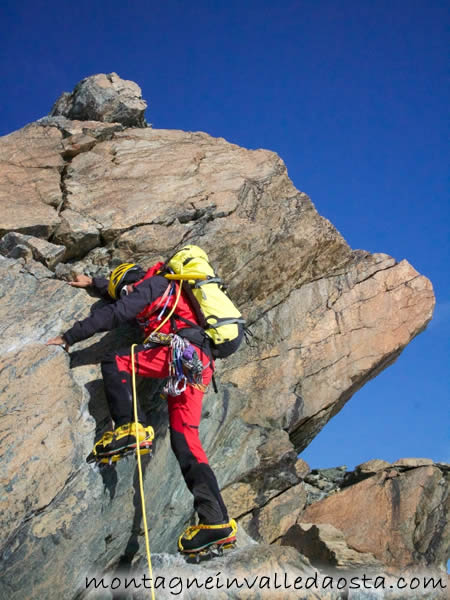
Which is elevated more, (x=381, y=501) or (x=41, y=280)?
(x=41, y=280)

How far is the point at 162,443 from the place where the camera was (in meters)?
Answer: 9.64

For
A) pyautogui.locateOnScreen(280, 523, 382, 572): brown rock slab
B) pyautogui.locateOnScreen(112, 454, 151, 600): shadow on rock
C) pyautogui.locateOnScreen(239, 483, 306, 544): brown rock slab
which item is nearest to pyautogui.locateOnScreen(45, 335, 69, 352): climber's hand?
pyautogui.locateOnScreen(112, 454, 151, 600): shadow on rock

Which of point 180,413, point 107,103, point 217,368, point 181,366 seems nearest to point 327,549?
point 217,368

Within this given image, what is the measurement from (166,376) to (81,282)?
99.1 inches

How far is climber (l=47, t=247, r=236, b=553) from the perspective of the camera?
Answer: 25.7ft

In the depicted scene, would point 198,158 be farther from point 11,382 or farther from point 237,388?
point 11,382

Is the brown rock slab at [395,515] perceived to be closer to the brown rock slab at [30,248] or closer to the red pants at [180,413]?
the red pants at [180,413]

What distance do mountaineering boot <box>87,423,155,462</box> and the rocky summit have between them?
0.44 meters

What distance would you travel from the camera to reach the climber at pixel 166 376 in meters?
7.84

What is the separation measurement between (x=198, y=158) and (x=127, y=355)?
6813 mm

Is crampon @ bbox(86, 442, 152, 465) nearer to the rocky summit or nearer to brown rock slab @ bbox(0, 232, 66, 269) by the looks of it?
the rocky summit

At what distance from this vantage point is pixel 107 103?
1578 centimetres

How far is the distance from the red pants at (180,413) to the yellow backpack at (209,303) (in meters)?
0.39

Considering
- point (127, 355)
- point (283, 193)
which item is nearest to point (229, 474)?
point (127, 355)
